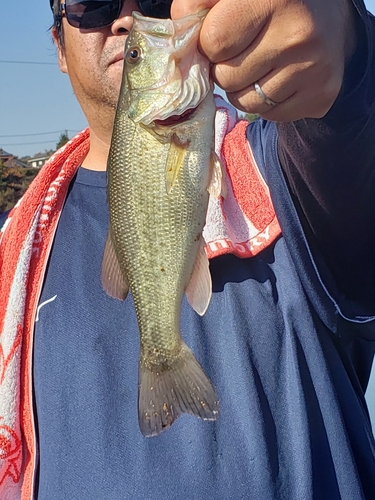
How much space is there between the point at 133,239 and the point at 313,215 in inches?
24.0

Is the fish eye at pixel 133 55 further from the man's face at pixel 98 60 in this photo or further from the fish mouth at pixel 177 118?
the man's face at pixel 98 60

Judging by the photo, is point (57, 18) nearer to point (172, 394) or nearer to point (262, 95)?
point (262, 95)

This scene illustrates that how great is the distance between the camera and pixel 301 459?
1.66 meters

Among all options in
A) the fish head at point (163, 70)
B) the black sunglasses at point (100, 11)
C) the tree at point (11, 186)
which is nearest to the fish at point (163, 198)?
the fish head at point (163, 70)

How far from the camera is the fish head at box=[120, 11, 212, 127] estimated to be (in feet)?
4.08

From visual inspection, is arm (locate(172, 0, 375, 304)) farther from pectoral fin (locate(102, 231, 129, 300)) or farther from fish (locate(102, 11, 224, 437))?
pectoral fin (locate(102, 231, 129, 300))

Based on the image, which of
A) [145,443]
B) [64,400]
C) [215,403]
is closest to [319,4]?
[215,403]

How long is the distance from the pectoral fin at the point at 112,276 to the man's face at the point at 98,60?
107 centimetres

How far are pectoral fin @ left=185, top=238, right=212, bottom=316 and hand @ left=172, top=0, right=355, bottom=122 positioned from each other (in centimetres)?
35

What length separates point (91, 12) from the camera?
91.0 inches

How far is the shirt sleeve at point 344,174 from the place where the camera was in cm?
146

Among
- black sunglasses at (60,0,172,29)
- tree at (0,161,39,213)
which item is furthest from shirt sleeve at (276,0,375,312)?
tree at (0,161,39,213)

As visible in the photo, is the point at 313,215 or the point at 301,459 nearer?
the point at 301,459

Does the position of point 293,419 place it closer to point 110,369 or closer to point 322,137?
point 110,369
